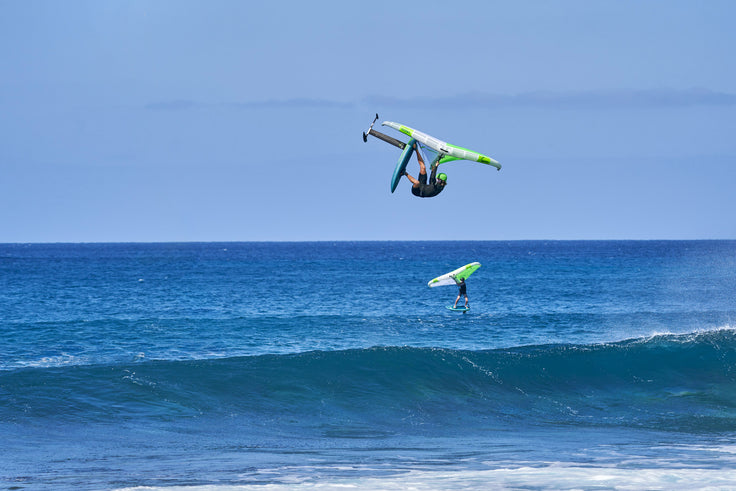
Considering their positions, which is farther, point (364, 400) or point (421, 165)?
point (364, 400)

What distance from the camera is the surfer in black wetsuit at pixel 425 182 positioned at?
1427cm

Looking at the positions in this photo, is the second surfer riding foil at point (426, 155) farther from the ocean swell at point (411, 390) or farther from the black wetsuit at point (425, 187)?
the ocean swell at point (411, 390)

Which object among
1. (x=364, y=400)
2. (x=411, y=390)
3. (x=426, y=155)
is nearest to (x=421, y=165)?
(x=426, y=155)

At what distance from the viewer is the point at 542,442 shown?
55.2 ft

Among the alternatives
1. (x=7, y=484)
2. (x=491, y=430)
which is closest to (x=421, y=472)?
(x=491, y=430)

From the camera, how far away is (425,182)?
565 inches

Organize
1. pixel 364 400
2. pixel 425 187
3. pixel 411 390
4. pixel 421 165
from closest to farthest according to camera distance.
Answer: pixel 425 187, pixel 421 165, pixel 364 400, pixel 411 390

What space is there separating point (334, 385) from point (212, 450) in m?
7.78

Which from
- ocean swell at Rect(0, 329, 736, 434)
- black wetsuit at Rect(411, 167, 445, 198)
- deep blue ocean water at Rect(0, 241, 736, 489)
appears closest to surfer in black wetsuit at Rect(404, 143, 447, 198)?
black wetsuit at Rect(411, 167, 445, 198)

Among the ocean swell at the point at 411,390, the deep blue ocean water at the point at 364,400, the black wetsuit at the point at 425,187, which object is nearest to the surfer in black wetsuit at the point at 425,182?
the black wetsuit at the point at 425,187

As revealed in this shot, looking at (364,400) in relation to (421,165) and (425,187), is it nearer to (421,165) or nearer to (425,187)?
(425,187)

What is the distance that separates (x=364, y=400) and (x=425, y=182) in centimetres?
976

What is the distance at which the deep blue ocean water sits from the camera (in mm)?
13742

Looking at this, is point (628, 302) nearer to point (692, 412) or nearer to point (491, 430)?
point (692, 412)
